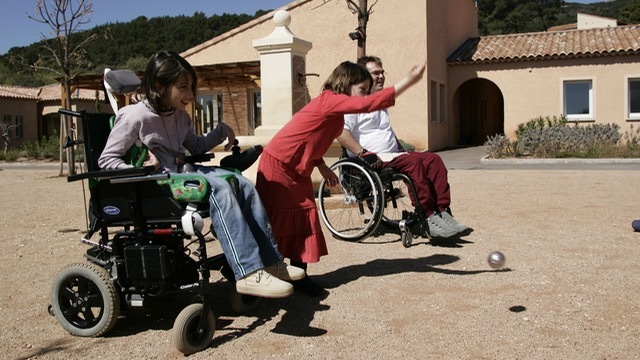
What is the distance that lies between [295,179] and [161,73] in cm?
107

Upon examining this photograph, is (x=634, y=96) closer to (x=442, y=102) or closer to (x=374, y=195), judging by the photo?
(x=442, y=102)

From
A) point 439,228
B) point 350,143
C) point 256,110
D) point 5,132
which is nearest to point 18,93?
point 5,132

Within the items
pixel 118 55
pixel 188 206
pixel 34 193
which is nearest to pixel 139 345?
pixel 188 206

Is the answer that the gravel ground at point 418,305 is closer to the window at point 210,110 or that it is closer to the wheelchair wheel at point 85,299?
the wheelchair wheel at point 85,299

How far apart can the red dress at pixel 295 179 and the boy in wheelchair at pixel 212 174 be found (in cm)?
43

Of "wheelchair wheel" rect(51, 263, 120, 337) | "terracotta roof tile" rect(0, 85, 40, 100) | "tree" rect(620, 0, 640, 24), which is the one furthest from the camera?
"tree" rect(620, 0, 640, 24)

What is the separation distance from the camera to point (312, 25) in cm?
2281

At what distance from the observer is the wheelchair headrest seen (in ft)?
12.2

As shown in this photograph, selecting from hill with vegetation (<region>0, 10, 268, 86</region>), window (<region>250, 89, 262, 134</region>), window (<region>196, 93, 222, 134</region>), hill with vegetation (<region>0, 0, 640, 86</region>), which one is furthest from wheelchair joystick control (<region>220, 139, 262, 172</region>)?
hill with vegetation (<region>0, 10, 268, 86</region>)

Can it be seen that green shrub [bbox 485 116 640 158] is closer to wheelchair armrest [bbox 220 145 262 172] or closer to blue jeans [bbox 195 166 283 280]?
wheelchair armrest [bbox 220 145 262 172]

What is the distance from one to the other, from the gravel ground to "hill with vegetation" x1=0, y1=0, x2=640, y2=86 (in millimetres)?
48160

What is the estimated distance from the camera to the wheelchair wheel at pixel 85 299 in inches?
127

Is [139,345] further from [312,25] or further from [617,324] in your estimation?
[312,25]

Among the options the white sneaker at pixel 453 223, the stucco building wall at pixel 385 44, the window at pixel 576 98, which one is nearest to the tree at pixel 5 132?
the stucco building wall at pixel 385 44
